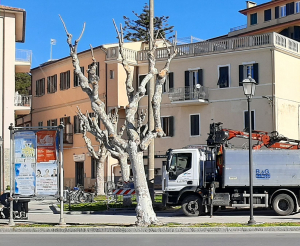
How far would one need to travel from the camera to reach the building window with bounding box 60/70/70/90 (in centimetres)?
5097

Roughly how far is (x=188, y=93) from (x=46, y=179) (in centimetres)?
2456

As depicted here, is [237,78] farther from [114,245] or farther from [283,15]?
[114,245]

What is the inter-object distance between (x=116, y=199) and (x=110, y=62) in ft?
59.8

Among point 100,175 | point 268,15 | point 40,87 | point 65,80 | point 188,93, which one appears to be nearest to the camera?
point 100,175

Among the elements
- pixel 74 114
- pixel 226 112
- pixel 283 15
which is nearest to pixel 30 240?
pixel 226 112

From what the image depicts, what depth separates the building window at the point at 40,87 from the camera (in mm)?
55044

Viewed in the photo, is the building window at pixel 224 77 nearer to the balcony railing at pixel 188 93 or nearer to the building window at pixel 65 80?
the balcony railing at pixel 188 93

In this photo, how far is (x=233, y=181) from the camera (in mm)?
23703

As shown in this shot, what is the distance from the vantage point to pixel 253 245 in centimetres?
1457

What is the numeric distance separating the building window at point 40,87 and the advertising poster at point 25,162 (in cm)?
3538

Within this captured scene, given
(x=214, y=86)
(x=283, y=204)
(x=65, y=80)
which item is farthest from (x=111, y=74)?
(x=283, y=204)

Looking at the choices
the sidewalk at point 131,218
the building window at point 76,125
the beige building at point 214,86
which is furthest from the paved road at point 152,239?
the building window at point 76,125

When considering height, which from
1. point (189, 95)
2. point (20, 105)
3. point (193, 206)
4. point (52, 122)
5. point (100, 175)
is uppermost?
point (189, 95)

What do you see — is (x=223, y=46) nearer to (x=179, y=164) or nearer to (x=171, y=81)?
(x=171, y=81)
